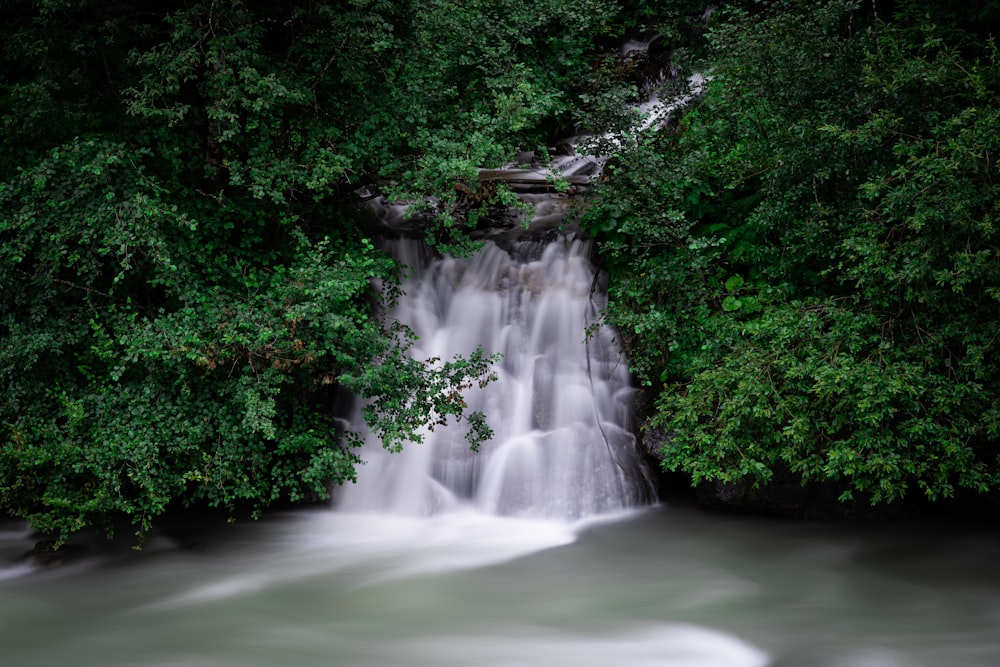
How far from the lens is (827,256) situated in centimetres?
880

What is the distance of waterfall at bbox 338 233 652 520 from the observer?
10141 mm

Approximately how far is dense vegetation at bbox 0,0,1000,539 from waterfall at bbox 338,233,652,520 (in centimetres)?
76

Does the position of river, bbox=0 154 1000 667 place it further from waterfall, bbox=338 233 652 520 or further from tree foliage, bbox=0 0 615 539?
tree foliage, bbox=0 0 615 539

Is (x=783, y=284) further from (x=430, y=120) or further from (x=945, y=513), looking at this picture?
(x=430, y=120)

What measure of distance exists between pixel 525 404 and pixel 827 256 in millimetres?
3869

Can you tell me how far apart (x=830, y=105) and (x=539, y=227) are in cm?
447

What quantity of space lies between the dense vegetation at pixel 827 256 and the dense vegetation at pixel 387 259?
0.04m

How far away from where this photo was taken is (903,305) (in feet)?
26.2

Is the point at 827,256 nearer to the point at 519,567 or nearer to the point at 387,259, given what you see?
the point at 519,567

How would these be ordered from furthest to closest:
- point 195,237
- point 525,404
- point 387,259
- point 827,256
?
point 525,404, point 387,259, point 195,237, point 827,256

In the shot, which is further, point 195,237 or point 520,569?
point 195,237

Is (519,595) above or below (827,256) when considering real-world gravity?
below

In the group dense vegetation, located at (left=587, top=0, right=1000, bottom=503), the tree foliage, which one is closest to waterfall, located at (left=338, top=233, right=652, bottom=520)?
dense vegetation, located at (left=587, top=0, right=1000, bottom=503)

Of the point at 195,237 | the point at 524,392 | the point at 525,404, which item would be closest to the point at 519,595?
the point at 525,404
